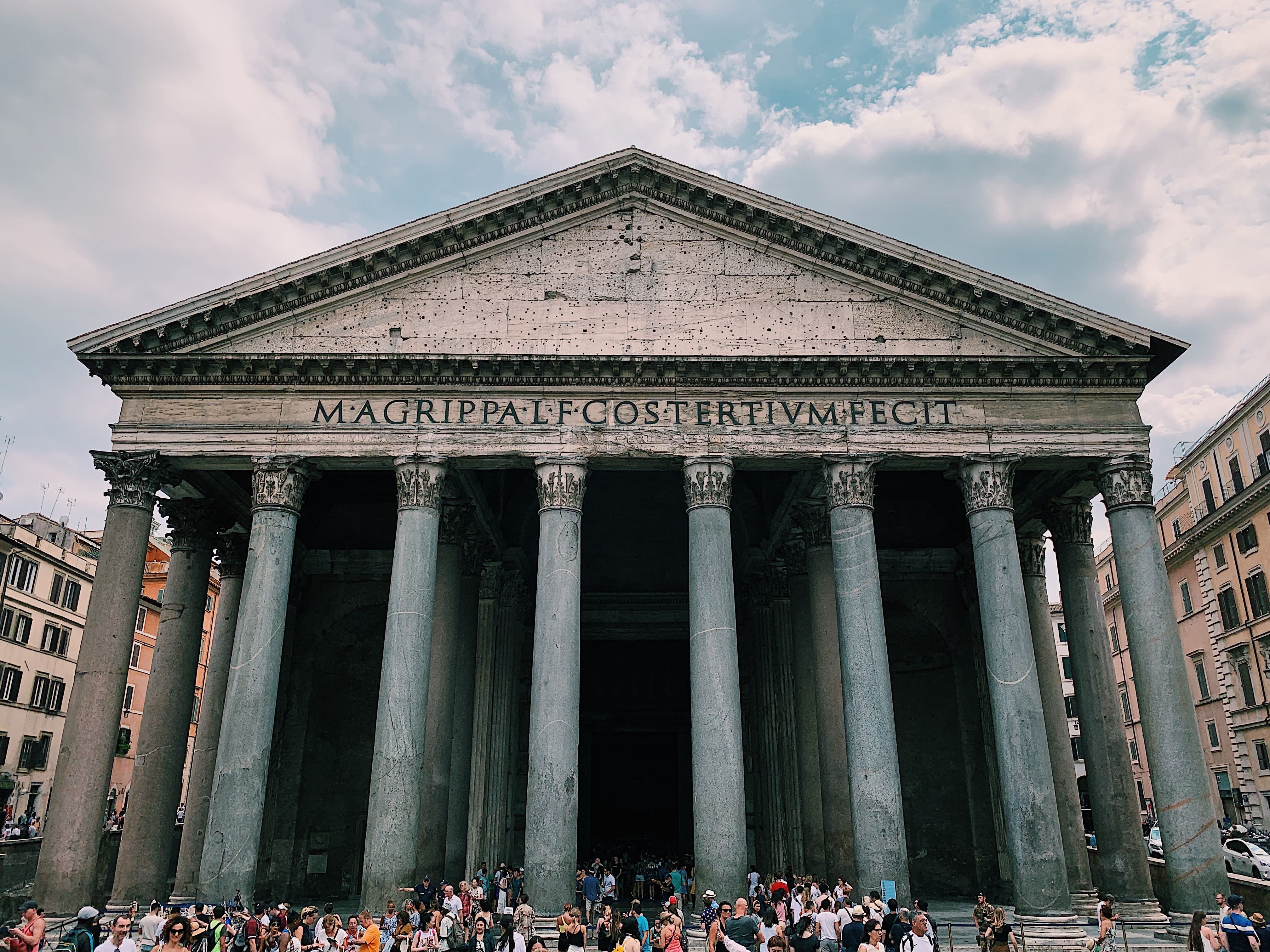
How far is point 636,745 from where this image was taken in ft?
88.1

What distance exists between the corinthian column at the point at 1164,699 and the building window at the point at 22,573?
35150 millimetres

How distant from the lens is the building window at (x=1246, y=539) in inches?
1289

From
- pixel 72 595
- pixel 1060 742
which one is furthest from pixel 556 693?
pixel 72 595

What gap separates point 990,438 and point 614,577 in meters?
12.4

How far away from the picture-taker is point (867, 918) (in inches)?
445

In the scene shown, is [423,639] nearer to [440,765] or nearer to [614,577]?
[440,765]

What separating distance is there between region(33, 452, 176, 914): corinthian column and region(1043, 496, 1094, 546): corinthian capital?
60.8 feet

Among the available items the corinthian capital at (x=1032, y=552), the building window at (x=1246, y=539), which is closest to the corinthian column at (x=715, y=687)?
the corinthian capital at (x=1032, y=552)

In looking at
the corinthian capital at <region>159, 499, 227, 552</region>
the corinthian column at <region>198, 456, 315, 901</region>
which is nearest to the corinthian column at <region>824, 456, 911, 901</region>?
the corinthian column at <region>198, 456, 315, 901</region>

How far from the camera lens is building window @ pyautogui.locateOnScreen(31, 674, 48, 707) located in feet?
115

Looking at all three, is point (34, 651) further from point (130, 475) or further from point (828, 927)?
point (828, 927)

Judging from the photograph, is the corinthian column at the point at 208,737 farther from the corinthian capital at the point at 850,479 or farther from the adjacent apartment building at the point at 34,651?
the adjacent apartment building at the point at 34,651

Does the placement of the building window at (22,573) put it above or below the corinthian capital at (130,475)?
above

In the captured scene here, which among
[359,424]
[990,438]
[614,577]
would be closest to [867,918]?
[990,438]
